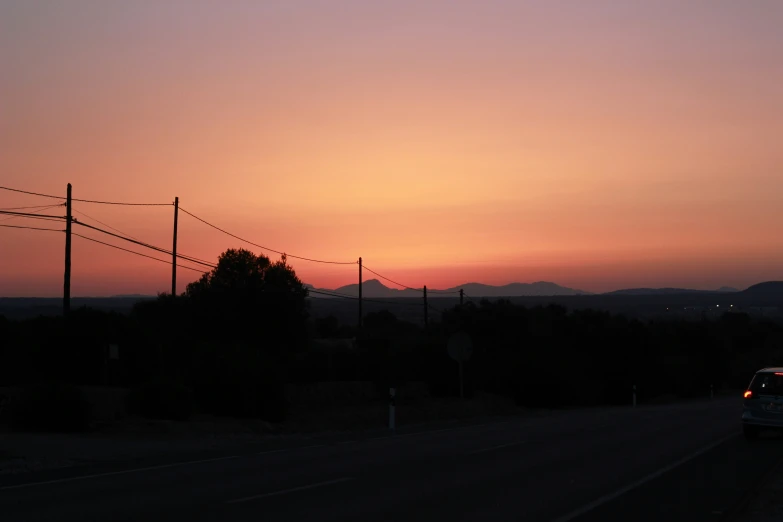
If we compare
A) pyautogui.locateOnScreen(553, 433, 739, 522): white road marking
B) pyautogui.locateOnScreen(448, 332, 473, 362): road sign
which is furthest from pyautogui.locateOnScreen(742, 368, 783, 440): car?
pyautogui.locateOnScreen(448, 332, 473, 362): road sign

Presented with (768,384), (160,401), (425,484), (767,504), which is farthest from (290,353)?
(767,504)

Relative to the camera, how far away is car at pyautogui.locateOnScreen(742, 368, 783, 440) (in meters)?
21.6

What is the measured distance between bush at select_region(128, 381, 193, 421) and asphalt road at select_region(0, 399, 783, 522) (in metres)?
6.11

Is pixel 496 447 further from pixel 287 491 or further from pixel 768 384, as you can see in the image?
pixel 287 491

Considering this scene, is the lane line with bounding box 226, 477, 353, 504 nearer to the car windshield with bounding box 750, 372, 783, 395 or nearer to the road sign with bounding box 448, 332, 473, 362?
the car windshield with bounding box 750, 372, 783, 395

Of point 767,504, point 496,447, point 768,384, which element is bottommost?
point 496,447

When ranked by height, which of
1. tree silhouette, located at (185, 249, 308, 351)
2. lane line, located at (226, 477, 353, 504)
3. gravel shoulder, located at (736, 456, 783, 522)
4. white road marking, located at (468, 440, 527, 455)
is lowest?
white road marking, located at (468, 440, 527, 455)

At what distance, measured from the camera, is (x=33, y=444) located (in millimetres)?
18547

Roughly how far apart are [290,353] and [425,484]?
43.1 meters

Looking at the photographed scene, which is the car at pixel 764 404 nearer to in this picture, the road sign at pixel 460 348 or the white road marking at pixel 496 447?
the white road marking at pixel 496 447

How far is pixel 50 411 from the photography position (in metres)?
21.8

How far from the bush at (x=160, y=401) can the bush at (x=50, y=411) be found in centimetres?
322

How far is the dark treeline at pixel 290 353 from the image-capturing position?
3089 centimetres

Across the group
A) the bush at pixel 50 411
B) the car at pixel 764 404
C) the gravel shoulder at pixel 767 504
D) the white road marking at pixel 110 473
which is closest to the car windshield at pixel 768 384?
the car at pixel 764 404
